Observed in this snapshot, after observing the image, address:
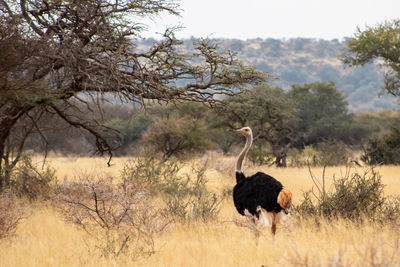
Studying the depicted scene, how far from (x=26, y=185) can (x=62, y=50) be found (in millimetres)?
4826

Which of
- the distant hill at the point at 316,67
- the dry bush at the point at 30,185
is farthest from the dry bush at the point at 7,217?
the distant hill at the point at 316,67

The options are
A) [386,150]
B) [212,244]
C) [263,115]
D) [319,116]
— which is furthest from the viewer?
[319,116]

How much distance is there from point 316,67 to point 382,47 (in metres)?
121

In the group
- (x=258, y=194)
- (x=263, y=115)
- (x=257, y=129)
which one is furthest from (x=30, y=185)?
(x=257, y=129)

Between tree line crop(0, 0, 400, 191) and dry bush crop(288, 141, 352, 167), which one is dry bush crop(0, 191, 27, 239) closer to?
tree line crop(0, 0, 400, 191)

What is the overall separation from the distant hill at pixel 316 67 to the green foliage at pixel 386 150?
92928 millimetres

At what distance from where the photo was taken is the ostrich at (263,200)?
637 cm

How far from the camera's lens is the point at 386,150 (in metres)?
22.0

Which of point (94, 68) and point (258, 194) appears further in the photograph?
point (94, 68)

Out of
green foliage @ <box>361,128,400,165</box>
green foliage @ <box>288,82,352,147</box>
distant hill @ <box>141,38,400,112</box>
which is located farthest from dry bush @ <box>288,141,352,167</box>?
distant hill @ <box>141,38,400,112</box>

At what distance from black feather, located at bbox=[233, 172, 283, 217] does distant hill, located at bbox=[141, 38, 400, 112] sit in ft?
357

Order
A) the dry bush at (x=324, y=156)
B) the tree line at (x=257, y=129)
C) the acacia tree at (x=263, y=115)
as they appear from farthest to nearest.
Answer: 1. the dry bush at (x=324, y=156)
2. the acacia tree at (x=263, y=115)
3. the tree line at (x=257, y=129)

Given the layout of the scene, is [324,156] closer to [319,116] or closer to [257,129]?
[257,129]

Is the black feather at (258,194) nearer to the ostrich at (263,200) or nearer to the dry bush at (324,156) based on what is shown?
the ostrich at (263,200)
